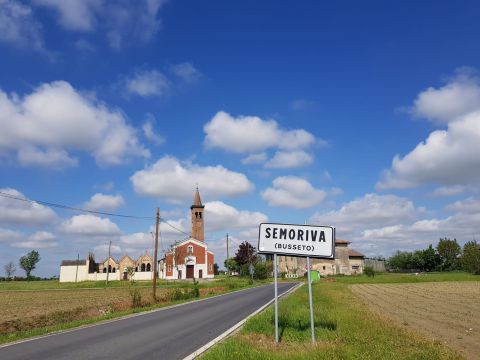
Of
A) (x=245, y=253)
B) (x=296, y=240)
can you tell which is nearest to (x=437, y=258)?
(x=245, y=253)

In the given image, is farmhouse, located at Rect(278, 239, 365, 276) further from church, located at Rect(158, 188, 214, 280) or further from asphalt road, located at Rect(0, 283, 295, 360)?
asphalt road, located at Rect(0, 283, 295, 360)

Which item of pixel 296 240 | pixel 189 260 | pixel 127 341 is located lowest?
pixel 127 341

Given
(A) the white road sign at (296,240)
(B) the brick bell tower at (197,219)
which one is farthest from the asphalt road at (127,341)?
(B) the brick bell tower at (197,219)

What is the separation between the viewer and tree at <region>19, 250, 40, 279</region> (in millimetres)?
153125

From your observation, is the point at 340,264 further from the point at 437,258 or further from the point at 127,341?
the point at 127,341

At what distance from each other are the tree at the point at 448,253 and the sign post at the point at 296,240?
110832mm

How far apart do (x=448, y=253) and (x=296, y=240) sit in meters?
113

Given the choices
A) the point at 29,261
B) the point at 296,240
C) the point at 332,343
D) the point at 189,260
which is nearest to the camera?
the point at 332,343

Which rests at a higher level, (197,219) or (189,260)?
(197,219)

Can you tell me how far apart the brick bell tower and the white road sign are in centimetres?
7924

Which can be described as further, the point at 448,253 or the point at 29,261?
the point at 29,261

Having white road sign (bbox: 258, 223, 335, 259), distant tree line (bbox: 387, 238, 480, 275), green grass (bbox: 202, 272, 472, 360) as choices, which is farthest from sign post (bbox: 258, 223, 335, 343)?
distant tree line (bbox: 387, 238, 480, 275)

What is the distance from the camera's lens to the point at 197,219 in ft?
299

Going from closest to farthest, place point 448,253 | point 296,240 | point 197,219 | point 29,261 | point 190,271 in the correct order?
point 296,240 < point 190,271 < point 197,219 < point 448,253 < point 29,261
